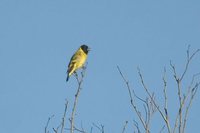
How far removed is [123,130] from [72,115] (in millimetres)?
501

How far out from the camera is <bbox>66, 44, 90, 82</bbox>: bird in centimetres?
1226

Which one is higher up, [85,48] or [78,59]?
[85,48]

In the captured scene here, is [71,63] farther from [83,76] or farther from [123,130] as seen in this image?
[123,130]

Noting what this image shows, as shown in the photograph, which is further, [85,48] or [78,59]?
[85,48]

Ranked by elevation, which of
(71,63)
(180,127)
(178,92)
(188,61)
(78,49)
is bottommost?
(180,127)

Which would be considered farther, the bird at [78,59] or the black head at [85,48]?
the black head at [85,48]

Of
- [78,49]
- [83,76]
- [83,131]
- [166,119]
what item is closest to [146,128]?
[166,119]

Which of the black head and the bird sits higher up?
the black head

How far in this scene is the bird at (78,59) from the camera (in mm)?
12262

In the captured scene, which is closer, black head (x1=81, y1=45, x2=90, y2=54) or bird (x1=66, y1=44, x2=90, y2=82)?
bird (x1=66, y1=44, x2=90, y2=82)

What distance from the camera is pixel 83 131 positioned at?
5.50 m

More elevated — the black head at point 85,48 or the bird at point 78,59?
the black head at point 85,48

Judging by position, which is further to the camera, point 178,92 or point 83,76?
point 83,76

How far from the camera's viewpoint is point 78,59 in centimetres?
1282
